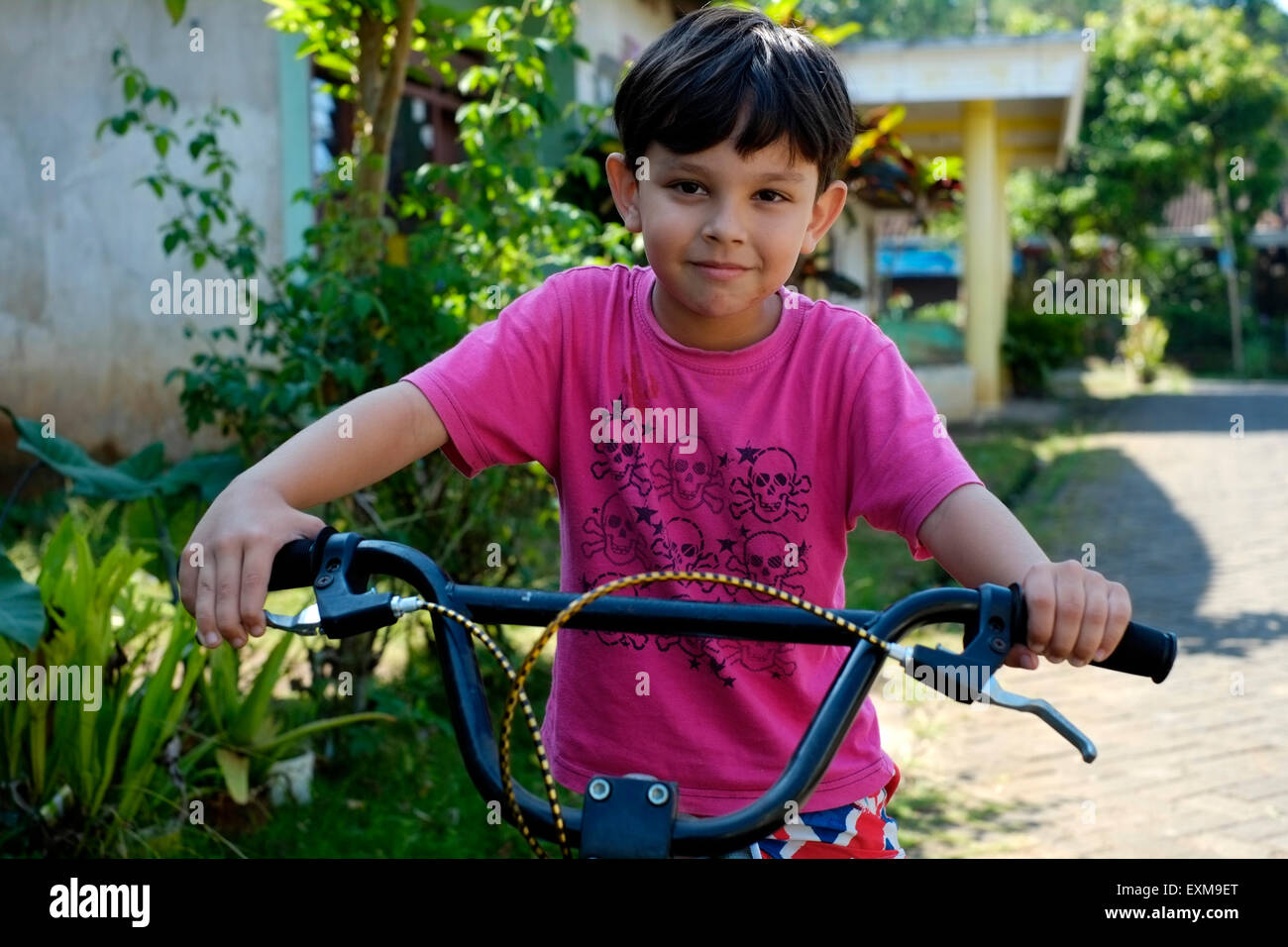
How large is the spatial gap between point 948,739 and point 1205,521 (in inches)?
217

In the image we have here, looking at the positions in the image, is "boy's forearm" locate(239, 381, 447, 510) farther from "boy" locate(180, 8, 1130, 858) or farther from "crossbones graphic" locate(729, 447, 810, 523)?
"crossbones graphic" locate(729, 447, 810, 523)

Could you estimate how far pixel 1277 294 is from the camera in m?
36.2

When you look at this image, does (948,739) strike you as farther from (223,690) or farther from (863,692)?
(863,692)

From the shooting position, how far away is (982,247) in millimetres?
16000

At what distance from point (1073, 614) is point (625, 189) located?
1012mm

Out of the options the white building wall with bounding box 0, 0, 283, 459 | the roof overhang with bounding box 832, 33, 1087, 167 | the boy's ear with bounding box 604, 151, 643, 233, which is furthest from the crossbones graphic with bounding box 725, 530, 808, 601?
the roof overhang with bounding box 832, 33, 1087, 167

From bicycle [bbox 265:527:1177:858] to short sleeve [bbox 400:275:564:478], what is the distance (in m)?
0.47

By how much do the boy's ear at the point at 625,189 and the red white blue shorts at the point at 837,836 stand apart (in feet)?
2.88

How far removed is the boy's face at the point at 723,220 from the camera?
1796mm

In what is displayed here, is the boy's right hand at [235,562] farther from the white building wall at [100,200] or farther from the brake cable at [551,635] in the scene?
the white building wall at [100,200]

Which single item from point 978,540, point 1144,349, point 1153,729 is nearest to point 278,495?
point 978,540

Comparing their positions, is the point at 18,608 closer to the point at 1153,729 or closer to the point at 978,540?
the point at 978,540

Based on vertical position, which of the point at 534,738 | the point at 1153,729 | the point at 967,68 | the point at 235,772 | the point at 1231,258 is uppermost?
the point at 1231,258
